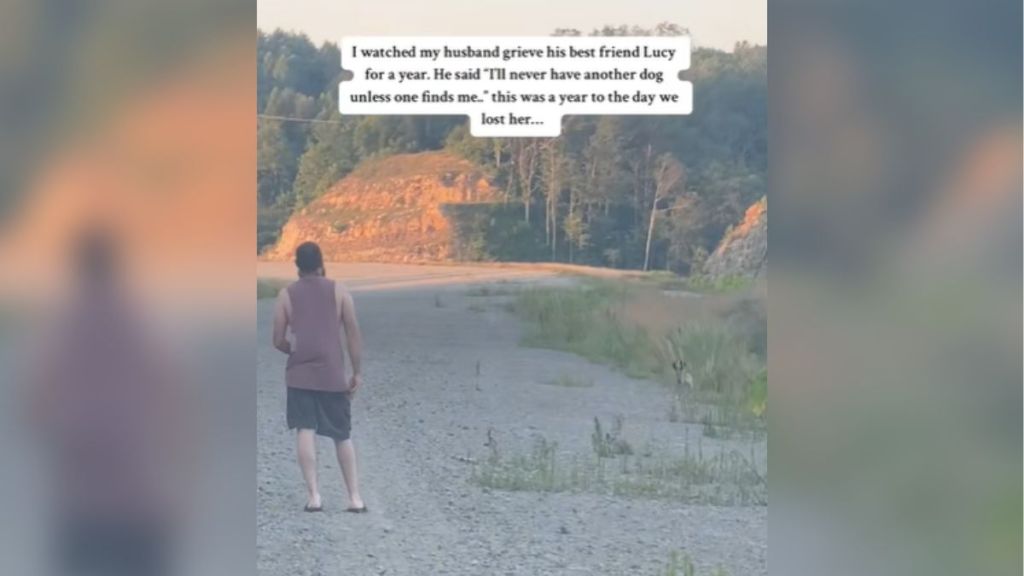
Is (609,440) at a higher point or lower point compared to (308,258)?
lower

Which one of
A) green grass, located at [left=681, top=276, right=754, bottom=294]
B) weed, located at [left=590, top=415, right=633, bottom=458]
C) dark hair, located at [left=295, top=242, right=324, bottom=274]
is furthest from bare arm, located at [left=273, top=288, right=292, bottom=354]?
green grass, located at [left=681, top=276, right=754, bottom=294]

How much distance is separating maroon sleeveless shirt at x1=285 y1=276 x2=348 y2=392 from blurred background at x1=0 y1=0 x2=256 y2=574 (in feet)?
0.53

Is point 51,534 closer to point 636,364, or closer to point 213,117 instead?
point 213,117

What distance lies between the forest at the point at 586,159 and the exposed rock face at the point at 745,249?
0.04 meters

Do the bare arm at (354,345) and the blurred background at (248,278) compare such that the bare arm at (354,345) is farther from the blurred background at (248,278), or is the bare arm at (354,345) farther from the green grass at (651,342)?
the green grass at (651,342)

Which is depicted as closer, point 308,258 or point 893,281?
point 308,258

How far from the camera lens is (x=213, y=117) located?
5.02 meters

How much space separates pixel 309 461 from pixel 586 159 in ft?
4.71

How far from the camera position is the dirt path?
503 centimetres

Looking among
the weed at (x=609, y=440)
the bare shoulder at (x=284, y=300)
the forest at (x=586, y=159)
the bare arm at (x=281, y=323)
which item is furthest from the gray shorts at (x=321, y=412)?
the weed at (x=609, y=440)

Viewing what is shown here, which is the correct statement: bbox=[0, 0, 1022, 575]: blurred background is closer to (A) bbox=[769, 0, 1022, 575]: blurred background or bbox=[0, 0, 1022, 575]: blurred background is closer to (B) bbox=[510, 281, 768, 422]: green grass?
(A) bbox=[769, 0, 1022, 575]: blurred background

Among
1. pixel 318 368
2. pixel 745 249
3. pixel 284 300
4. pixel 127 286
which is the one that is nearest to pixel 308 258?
pixel 284 300

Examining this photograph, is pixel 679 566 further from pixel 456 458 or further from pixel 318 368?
pixel 318 368

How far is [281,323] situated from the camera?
16.5 ft
